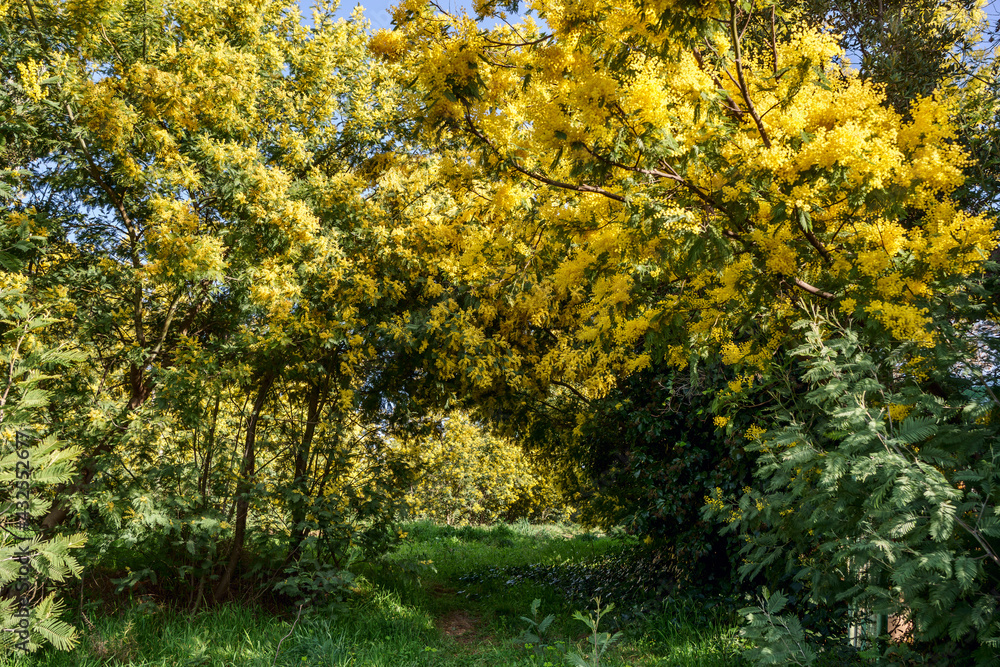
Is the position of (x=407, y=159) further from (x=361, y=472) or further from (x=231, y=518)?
(x=231, y=518)

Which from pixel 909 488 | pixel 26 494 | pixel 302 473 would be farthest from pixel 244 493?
pixel 909 488

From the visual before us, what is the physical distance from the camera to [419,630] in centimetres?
496

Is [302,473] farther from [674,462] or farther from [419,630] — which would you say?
[674,462]

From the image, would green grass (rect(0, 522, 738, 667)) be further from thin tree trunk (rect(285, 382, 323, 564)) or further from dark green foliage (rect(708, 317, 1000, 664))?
dark green foliage (rect(708, 317, 1000, 664))

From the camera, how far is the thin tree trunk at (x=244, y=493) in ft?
16.8

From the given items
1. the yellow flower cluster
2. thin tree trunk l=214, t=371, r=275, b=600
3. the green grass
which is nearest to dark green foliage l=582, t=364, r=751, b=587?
the green grass

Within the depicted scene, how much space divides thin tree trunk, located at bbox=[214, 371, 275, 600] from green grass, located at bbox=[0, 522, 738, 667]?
0.37 m

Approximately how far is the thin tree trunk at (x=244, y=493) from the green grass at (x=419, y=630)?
370 mm

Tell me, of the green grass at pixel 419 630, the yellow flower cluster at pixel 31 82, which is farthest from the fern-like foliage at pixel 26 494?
the yellow flower cluster at pixel 31 82

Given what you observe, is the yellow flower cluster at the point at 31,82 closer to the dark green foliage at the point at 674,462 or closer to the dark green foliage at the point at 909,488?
the dark green foliage at the point at 674,462

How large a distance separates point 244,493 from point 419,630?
1.78 meters

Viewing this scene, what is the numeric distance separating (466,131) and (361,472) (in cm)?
343

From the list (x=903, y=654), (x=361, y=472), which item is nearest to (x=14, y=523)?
(x=361, y=472)

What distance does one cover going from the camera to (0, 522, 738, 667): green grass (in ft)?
12.6
